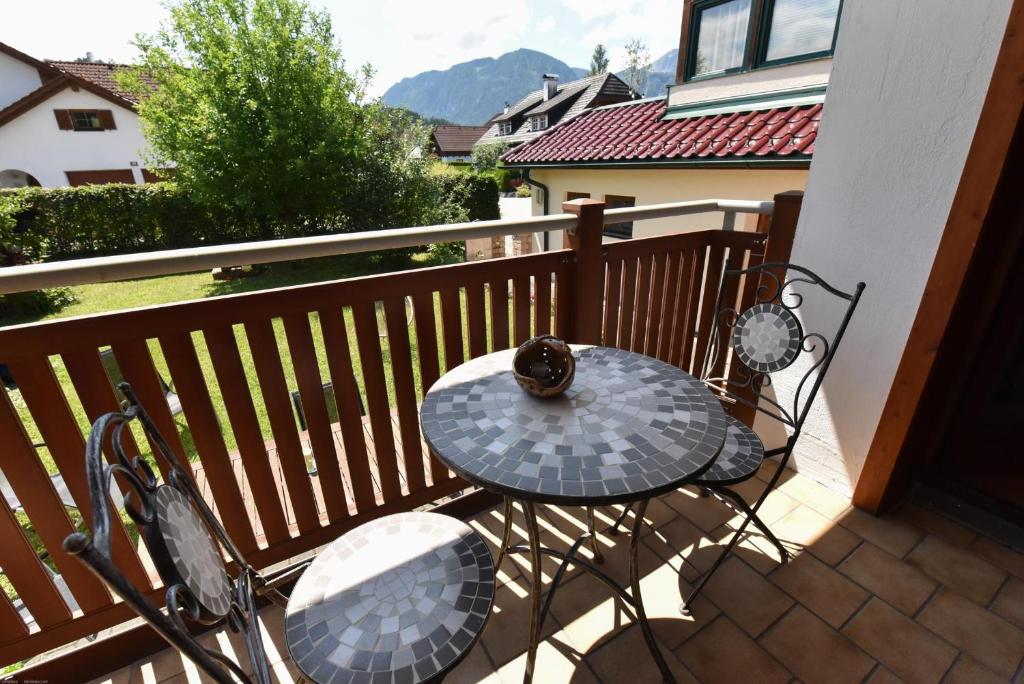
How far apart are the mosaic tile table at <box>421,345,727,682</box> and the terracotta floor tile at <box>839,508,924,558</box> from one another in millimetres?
1118

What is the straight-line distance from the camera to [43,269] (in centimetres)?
108

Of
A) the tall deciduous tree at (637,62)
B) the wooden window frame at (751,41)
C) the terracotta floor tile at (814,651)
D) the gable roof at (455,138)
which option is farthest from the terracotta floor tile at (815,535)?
the tall deciduous tree at (637,62)

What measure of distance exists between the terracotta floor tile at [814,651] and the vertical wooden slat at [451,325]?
4.65ft

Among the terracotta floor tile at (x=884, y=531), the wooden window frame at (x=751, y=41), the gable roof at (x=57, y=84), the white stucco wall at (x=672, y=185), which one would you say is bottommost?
the terracotta floor tile at (x=884, y=531)

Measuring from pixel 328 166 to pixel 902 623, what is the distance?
498 inches

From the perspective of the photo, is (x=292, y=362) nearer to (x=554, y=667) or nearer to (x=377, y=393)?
(x=377, y=393)

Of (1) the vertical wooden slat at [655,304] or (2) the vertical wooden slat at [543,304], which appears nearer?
(2) the vertical wooden slat at [543,304]

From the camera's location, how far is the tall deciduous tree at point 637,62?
1570 inches

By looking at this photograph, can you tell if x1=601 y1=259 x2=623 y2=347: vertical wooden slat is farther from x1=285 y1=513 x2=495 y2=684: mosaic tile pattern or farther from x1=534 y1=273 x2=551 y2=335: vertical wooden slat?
x1=285 y1=513 x2=495 y2=684: mosaic tile pattern

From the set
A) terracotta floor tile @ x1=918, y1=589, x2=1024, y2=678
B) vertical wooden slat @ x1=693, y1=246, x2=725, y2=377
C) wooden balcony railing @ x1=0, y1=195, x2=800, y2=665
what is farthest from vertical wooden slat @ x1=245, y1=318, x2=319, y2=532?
terracotta floor tile @ x1=918, y1=589, x2=1024, y2=678

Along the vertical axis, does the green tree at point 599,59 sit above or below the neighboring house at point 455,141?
above

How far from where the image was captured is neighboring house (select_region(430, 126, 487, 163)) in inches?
1560

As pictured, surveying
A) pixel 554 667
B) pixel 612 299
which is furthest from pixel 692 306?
pixel 554 667

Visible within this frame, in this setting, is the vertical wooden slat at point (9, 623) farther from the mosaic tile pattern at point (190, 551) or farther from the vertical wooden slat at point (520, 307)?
the vertical wooden slat at point (520, 307)
